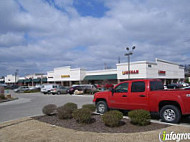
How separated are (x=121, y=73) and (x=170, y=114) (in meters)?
40.8

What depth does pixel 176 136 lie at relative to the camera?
5.78m

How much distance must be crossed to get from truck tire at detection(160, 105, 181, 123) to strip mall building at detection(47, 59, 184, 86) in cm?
3676

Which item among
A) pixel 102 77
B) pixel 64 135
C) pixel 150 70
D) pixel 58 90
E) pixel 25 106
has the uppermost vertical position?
pixel 150 70

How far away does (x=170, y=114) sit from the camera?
7629 millimetres

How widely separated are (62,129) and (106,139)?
2011 millimetres

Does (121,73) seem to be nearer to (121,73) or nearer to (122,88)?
(121,73)

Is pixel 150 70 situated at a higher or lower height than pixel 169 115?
higher

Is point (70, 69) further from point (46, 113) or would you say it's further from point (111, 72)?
point (46, 113)

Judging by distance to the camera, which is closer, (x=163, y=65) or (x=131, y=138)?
(x=131, y=138)

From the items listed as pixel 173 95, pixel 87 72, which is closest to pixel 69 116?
pixel 173 95

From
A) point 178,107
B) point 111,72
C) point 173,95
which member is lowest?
point 178,107

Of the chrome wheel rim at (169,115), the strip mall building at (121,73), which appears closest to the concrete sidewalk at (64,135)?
the chrome wheel rim at (169,115)

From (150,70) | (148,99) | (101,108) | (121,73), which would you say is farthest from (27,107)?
(121,73)

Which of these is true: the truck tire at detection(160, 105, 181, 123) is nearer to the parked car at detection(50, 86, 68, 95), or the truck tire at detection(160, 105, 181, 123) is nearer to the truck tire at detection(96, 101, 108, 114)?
the truck tire at detection(96, 101, 108, 114)
